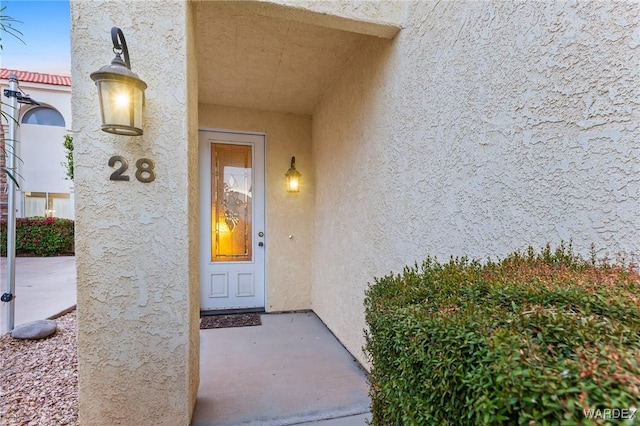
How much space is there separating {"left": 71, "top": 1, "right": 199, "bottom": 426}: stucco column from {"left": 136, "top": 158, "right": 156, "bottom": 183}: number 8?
0.09 ft

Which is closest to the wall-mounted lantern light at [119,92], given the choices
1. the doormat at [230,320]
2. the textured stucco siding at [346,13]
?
the textured stucco siding at [346,13]

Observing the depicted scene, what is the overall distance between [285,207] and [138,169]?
296 centimetres

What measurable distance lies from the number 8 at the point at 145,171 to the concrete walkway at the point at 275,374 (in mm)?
1848

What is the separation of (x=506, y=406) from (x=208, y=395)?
263 cm

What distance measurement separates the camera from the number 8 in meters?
1.93

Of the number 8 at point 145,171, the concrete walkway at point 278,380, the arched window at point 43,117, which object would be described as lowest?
the concrete walkway at point 278,380

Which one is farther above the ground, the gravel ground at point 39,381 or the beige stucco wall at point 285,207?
the beige stucco wall at point 285,207

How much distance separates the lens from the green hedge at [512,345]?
55 centimetres

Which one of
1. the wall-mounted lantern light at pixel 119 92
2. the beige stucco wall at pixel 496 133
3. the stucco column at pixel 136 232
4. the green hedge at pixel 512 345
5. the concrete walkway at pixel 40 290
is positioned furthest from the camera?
the concrete walkway at pixel 40 290

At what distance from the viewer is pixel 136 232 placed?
1.93 meters

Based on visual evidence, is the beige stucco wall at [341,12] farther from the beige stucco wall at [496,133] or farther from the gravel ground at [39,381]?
the gravel ground at [39,381]

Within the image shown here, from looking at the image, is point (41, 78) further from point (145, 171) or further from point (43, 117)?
point (145, 171)

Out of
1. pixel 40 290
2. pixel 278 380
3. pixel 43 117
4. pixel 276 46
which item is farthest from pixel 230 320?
pixel 43 117

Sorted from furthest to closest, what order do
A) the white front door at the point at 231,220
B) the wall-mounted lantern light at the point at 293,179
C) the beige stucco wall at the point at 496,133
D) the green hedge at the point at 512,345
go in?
the wall-mounted lantern light at the point at 293,179 → the white front door at the point at 231,220 → the beige stucco wall at the point at 496,133 → the green hedge at the point at 512,345
